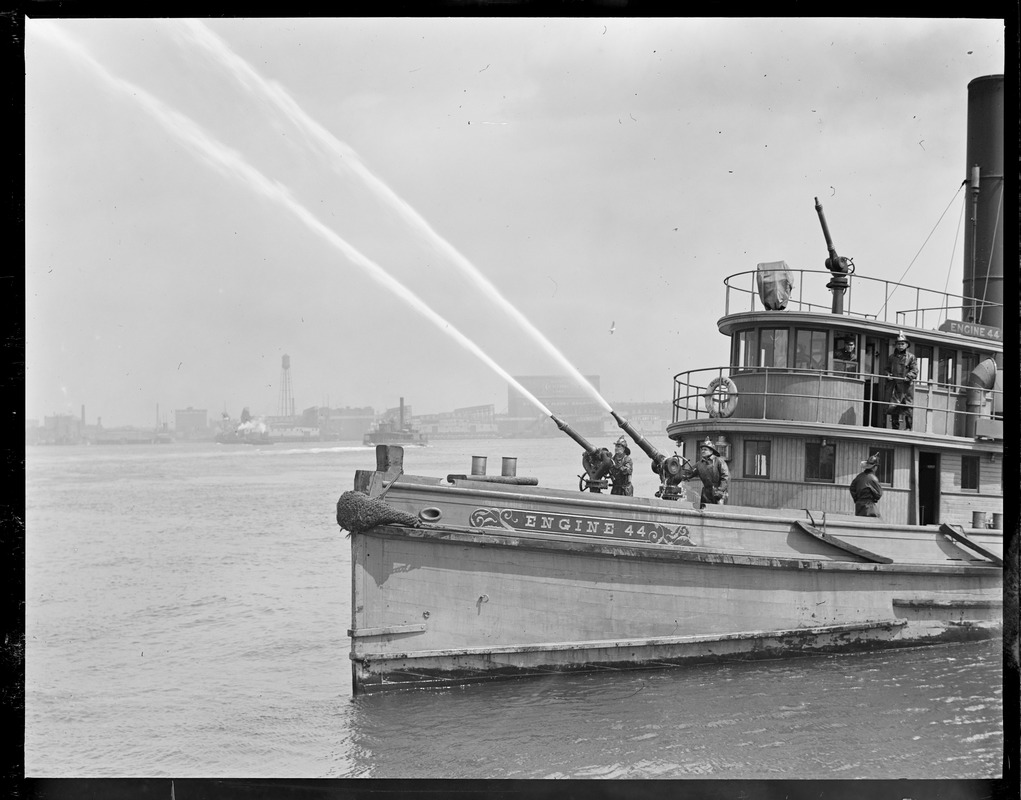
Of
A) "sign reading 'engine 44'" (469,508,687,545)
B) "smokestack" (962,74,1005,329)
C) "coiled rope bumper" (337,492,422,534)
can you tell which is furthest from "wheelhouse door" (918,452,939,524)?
"coiled rope bumper" (337,492,422,534)

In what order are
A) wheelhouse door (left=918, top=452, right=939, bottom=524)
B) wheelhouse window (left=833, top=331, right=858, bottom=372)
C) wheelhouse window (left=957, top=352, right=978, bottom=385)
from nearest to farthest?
1. wheelhouse window (left=833, top=331, right=858, bottom=372)
2. wheelhouse door (left=918, top=452, right=939, bottom=524)
3. wheelhouse window (left=957, top=352, right=978, bottom=385)

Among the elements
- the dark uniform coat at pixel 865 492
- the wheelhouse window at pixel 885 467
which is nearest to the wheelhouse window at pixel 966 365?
the wheelhouse window at pixel 885 467

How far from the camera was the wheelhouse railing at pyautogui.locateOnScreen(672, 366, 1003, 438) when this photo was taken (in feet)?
53.4

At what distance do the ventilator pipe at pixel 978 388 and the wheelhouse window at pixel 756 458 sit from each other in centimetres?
439

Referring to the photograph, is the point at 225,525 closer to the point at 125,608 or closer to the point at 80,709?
the point at 125,608

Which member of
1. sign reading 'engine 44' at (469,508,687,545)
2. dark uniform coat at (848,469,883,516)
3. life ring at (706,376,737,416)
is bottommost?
sign reading 'engine 44' at (469,508,687,545)

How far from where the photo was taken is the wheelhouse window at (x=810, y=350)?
16641mm

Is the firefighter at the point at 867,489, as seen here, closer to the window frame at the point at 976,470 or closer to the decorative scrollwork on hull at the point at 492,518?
the window frame at the point at 976,470

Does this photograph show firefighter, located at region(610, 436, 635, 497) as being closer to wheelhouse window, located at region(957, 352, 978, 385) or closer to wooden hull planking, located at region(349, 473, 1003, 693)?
wooden hull planking, located at region(349, 473, 1003, 693)

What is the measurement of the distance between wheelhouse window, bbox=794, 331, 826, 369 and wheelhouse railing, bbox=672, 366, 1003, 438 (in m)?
0.26

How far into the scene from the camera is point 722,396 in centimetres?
1616

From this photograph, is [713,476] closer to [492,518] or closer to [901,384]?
[492,518]
